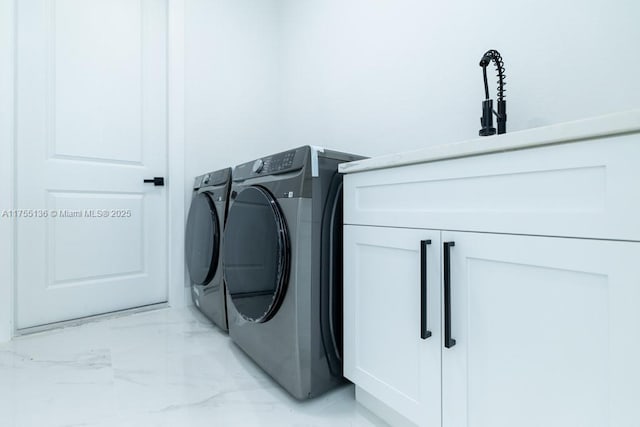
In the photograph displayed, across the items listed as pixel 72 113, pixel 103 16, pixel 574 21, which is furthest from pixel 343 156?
pixel 103 16

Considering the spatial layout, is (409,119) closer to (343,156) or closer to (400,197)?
(343,156)

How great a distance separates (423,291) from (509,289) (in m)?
0.19

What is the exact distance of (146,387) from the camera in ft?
3.77

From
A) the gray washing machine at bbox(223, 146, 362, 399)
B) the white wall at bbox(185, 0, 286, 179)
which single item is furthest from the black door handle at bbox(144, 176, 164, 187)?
the gray washing machine at bbox(223, 146, 362, 399)

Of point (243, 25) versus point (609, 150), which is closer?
point (609, 150)

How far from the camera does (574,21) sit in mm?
1003

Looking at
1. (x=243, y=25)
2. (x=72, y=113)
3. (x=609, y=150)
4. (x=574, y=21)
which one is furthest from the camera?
(x=243, y=25)

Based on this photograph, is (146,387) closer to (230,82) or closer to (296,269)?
(296,269)

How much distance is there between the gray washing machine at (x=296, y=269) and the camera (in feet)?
3.32

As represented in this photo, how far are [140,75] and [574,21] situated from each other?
7.43 ft

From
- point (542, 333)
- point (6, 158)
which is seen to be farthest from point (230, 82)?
point (542, 333)

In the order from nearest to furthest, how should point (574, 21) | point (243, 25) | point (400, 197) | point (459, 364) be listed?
point (459, 364) < point (400, 197) < point (574, 21) < point (243, 25)

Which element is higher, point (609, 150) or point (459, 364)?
point (609, 150)

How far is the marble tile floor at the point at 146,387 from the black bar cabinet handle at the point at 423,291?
0.43 metres
